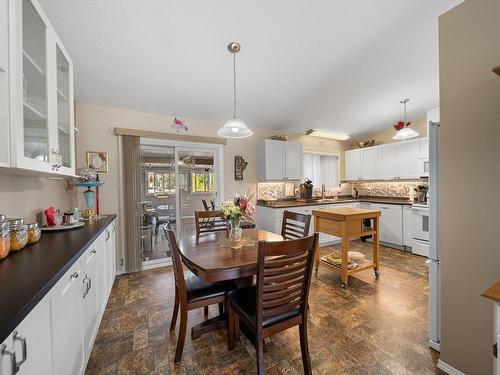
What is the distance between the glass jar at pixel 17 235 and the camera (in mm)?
1267

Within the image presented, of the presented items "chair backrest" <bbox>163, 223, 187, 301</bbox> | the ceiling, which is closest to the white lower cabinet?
"chair backrest" <bbox>163, 223, 187, 301</bbox>

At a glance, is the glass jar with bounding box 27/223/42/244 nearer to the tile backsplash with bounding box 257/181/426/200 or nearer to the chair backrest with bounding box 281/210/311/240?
the chair backrest with bounding box 281/210/311/240

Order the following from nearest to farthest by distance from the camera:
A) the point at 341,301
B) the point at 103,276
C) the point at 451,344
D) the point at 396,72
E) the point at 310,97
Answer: the point at 451,344
the point at 103,276
the point at 341,301
the point at 396,72
the point at 310,97

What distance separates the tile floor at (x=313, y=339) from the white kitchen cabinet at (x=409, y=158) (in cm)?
239

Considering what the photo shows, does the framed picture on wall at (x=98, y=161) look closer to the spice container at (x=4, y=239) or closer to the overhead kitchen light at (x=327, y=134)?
the spice container at (x=4, y=239)

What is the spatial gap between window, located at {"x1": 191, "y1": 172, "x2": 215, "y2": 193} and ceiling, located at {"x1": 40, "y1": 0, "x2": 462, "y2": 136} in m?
1.02

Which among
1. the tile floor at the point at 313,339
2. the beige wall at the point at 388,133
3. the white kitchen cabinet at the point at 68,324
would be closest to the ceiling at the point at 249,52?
the beige wall at the point at 388,133

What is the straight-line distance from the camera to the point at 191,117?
3.65 metres

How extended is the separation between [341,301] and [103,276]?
2.45 metres

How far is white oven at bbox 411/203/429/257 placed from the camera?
3.76m

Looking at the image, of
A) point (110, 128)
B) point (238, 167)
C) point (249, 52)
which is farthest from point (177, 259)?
point (238, 167)

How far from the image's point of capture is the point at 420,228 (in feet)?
12.6

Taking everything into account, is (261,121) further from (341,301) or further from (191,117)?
(341,301)

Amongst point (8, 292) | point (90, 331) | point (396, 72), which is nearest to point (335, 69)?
point (396, 72)
